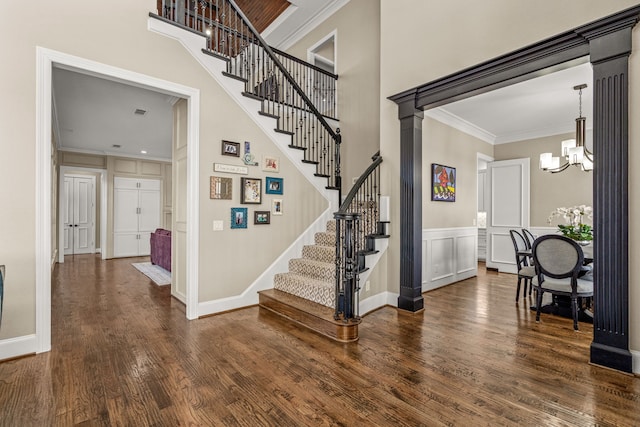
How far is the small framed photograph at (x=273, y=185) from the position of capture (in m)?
4.21

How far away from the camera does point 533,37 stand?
281cm

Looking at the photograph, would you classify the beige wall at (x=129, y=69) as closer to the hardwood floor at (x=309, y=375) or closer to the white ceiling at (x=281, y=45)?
the hardwood floor at (x=309, y=375)

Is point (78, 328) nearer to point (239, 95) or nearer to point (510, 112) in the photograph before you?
point (239, 95)

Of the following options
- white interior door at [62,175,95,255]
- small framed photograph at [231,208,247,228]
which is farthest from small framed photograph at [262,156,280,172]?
white interior door at [62,175,95,255]

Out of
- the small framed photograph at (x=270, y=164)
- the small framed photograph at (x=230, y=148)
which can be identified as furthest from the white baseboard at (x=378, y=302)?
the small framed photograph at (x=230, y=148)

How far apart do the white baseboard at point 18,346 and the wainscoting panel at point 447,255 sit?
465 cm

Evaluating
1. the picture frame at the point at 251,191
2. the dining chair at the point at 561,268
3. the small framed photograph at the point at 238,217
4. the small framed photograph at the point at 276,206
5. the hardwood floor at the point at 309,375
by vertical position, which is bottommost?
the hardwood floor at the point at 309,375

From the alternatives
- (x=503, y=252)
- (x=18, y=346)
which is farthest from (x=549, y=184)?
(x=18, y=346)

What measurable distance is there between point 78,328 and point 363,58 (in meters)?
5.60

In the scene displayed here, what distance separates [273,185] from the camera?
4.26 m

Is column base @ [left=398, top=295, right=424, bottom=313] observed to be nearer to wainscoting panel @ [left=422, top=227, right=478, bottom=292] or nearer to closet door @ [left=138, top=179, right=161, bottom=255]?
wainscoting panel @ [left=422, top=227, right=478, bottom=292]

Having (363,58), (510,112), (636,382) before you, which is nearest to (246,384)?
(636,382)

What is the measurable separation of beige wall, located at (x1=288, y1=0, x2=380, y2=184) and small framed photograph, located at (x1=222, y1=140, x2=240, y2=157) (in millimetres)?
2351

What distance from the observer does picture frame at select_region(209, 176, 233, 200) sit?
12.3 ft
